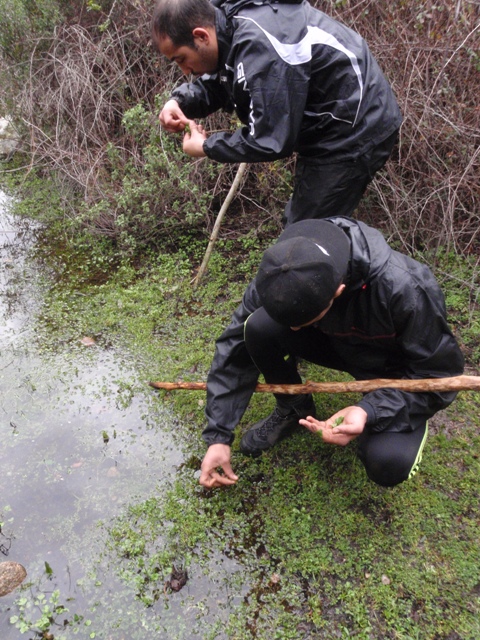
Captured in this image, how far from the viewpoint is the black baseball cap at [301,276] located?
5.54 ft

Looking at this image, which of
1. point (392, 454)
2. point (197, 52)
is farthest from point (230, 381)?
point (197, 52)

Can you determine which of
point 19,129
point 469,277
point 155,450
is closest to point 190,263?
point 155,450

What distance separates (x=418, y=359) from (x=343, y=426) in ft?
1.35

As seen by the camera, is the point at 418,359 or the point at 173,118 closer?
the point at 418,359

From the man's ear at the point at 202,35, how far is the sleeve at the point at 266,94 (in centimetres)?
16

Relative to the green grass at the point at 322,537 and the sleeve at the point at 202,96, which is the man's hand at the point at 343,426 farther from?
the sleeve at the point at 202,96

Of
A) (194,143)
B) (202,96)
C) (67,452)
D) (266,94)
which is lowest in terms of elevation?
(67,452)

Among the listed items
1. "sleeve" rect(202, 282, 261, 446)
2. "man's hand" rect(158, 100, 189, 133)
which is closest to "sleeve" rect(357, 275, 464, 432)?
"sleeve" rect(202, 282, 261, 446)

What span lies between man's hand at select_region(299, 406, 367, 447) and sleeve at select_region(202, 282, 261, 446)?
0.44 metres

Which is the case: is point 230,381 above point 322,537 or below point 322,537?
above

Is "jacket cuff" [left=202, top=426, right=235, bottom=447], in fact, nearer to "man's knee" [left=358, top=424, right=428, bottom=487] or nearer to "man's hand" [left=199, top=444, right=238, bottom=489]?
"man's hand" [left=199, top=444, right=238, bottom=489]

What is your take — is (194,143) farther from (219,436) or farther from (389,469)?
(389,469)

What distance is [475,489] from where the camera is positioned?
2359 millimetres

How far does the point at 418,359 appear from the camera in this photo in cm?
203
